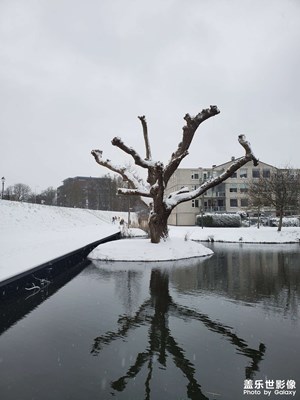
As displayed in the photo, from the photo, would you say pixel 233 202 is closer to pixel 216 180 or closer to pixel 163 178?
pixel 216 180

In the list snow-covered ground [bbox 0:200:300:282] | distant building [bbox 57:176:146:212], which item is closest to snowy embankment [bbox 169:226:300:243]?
snow-covered ground [bbox 0:200:300:282]

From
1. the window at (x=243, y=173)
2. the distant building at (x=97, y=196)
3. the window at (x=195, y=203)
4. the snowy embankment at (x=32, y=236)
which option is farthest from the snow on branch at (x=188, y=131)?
the distant building at (x=97, y=196)

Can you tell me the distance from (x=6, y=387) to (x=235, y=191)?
53054 millimetres

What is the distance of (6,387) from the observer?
3479mm

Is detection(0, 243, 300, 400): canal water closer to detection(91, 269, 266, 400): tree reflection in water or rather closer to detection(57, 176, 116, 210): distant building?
detection(91, 269, 266, 400): tree reflection in water

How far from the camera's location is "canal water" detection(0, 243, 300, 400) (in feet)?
11.4

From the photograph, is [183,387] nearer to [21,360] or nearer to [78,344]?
[78,344]

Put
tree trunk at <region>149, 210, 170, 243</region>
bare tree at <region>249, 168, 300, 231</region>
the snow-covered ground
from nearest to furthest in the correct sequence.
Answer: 1. the snow-covered ground
2. tree trunk at <region>149, 210, 170, 243</region>
3. bare tree at <region>249, 168, 300, 231</region>

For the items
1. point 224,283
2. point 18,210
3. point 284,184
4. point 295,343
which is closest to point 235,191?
point 284,184

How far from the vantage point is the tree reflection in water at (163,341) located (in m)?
3.67

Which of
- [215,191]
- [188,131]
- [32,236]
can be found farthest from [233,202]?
[32,236]

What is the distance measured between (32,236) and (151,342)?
16.3m

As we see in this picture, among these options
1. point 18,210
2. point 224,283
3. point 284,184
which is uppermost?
point 284,184

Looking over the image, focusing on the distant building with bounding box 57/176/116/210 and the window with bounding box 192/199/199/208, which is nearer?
the window with bounding box 192/199/199/208
